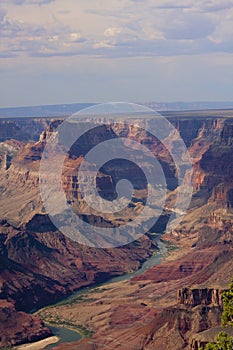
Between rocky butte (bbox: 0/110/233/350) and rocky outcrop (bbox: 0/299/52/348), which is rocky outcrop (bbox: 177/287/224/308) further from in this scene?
rocky outcrop (bbox: 0/299/52/348)

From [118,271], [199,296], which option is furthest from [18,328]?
[118,271]

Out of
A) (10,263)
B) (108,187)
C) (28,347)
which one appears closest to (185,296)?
(28,347)

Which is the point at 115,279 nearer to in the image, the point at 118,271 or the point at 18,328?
the point at 118,271

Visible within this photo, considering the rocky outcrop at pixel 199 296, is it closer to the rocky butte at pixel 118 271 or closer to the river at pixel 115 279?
the rocky butte at pixel 118 271

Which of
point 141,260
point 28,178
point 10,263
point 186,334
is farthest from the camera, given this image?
point 28,178

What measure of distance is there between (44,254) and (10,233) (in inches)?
247

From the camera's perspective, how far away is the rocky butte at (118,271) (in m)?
79.8

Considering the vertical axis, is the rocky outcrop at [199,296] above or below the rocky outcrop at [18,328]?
above

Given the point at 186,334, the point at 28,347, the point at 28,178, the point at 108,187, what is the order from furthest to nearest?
the point at 28,178 → the point at 108,187 → the point at 28,347 → the point at 186,334

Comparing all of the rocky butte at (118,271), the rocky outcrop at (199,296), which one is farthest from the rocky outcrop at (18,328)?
the rocky outcrop at (199,296)

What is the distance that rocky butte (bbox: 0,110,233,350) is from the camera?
7975 centimetres

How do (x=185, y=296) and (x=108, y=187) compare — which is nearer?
(x=185, y=296)

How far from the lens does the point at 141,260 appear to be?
131m

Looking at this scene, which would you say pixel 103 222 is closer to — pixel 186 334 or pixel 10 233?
pixel 10 233
